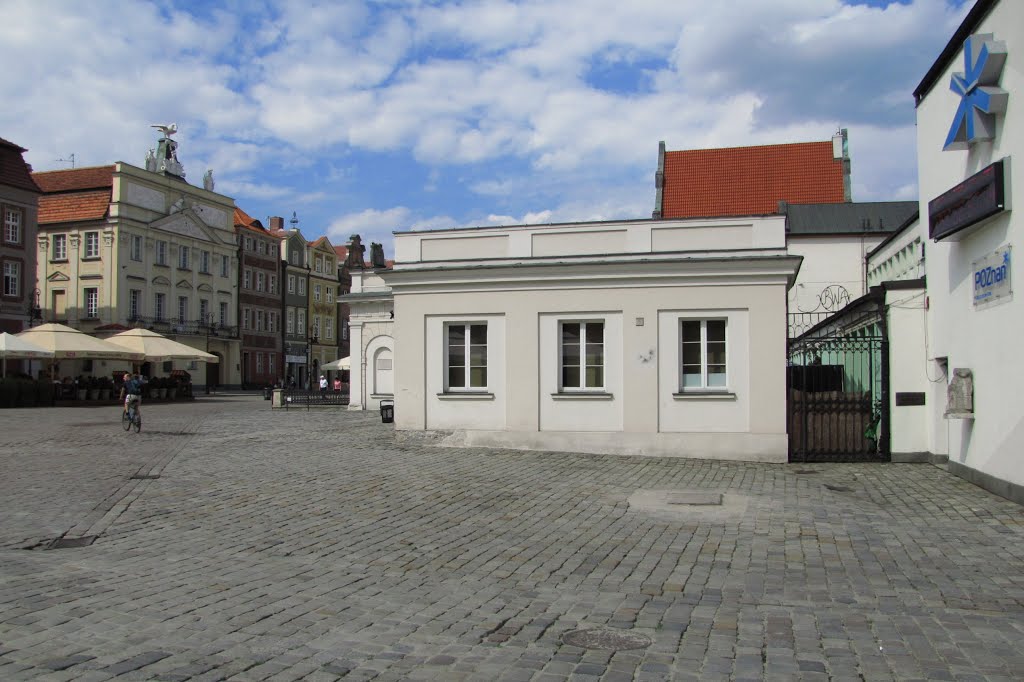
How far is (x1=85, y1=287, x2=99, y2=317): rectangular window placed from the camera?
5744cm

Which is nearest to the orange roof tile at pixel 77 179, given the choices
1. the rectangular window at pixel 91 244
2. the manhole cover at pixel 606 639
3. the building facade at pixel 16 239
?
the rectangular window at pixel 91 244

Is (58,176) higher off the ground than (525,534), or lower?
higher

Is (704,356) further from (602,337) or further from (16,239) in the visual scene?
(16,239)

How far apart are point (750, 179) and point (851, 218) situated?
10898 mm

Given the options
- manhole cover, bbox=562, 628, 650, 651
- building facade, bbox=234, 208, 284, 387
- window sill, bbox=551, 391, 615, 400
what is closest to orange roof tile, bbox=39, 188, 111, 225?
building facade, bbox=234, 208, 284, 387

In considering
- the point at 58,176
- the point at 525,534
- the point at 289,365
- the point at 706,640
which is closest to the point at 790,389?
the point at 525,534

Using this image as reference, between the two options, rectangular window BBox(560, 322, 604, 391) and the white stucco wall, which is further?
rectangular window BBox(560, 322, 604, 391)

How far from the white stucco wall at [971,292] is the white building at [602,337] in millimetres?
2816

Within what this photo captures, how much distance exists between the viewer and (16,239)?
46000mm

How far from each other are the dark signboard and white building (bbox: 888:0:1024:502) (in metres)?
0.02

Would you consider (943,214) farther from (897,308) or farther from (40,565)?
(40,565)

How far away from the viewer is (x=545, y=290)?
58.1 ft

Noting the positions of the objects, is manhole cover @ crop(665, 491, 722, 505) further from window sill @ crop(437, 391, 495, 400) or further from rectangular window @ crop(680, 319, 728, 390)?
window sill @ crop(437, 391, 495, 400)

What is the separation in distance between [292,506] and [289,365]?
232ft
